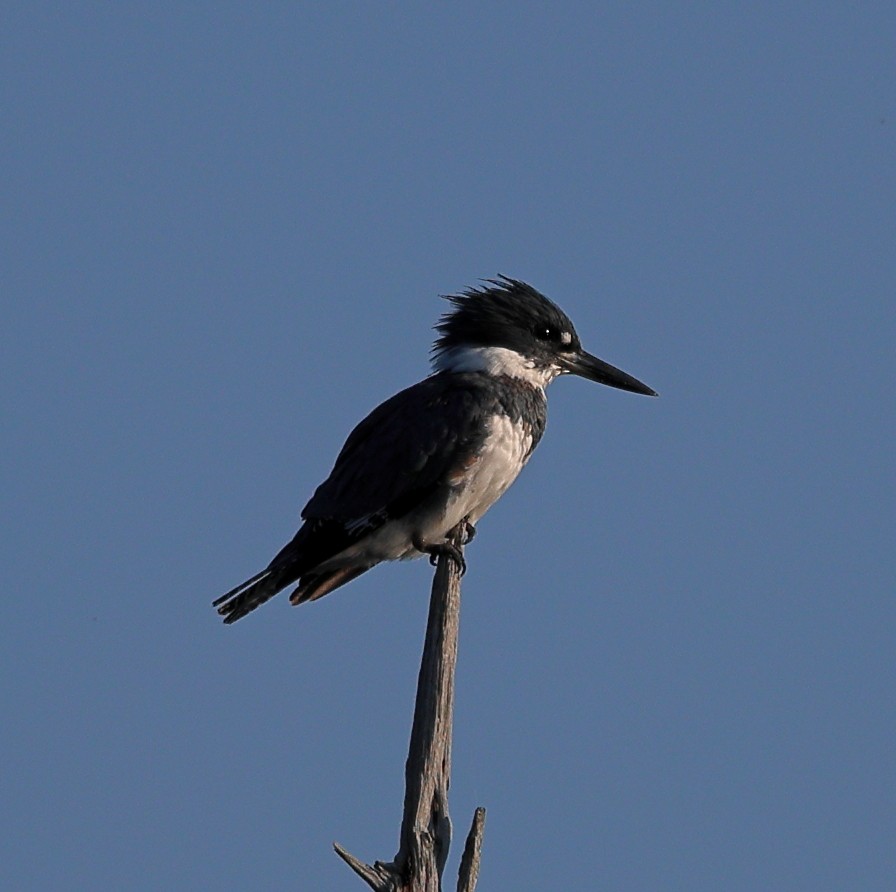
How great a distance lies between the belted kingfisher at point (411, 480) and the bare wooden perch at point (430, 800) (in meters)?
1.58

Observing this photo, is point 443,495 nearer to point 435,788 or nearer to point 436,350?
point 436,350

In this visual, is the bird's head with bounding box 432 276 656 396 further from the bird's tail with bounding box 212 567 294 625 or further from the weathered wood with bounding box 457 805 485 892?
the weathered wood with bounding box 457 805 485 892

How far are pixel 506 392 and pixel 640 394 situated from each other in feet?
4.44

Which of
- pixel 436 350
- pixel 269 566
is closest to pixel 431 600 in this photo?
pixel 269 566

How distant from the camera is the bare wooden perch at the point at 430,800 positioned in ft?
15.7

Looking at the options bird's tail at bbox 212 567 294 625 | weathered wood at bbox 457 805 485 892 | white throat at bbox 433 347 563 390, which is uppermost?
white throat at bbox 433 347 563 390

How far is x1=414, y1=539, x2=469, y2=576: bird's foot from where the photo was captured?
6.91m

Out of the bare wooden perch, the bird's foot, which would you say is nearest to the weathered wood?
the bare wooden perch

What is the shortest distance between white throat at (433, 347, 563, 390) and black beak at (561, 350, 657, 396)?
7.9 inches

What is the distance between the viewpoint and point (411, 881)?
4848mm

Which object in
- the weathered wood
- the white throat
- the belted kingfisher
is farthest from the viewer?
the white throat

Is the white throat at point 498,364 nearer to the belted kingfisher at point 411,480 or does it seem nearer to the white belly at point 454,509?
the belted kingfisher at point 411,480

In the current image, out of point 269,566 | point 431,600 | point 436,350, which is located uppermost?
point 436,350

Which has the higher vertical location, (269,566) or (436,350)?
(436,350)
